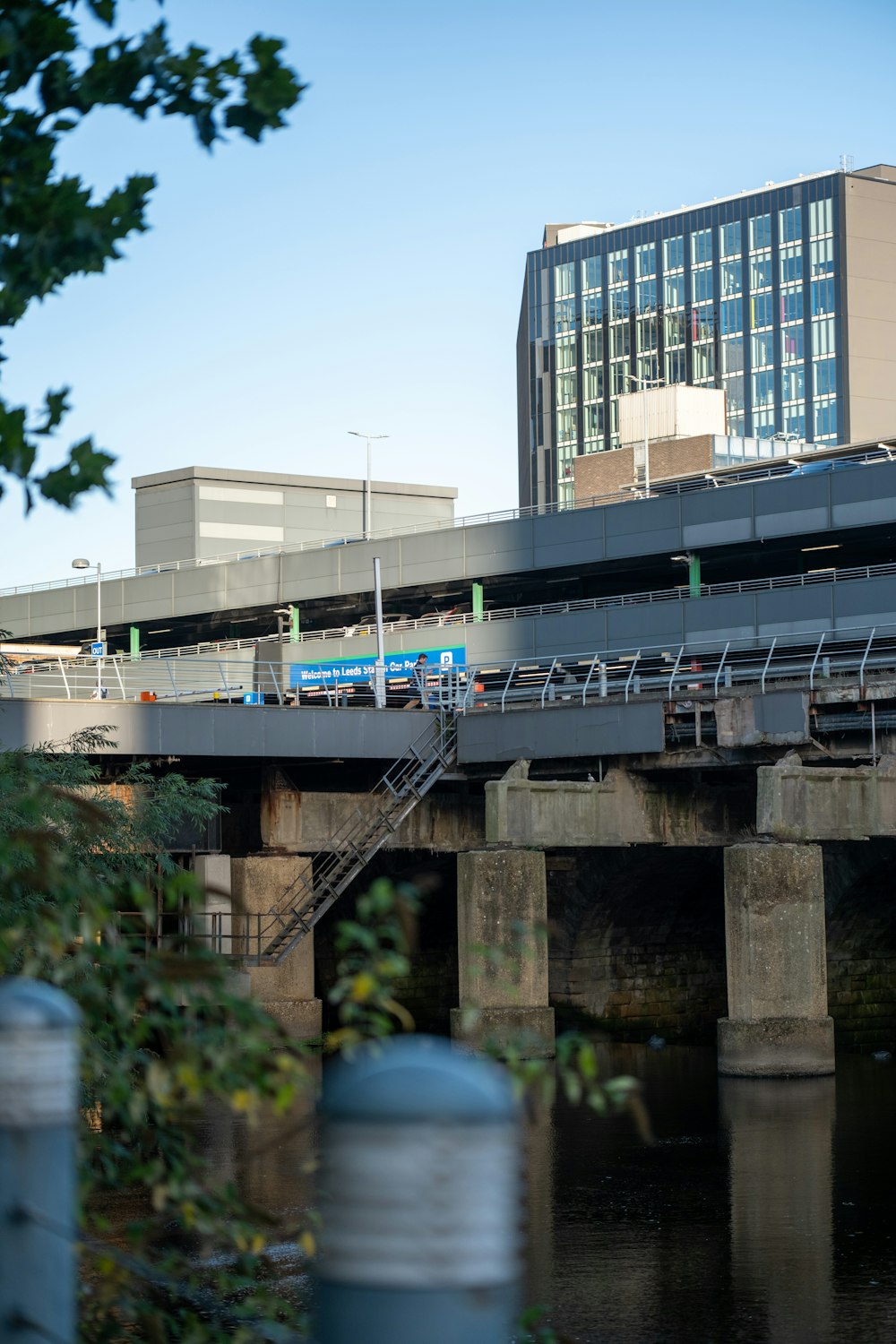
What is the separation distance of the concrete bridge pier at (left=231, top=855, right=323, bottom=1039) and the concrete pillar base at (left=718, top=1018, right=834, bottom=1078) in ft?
35.8

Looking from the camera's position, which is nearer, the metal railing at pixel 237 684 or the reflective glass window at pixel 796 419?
the metal railing at pixel 237 684

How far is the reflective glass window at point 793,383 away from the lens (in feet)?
506

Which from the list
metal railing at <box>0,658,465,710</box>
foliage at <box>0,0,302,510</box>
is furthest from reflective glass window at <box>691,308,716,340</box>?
foliage at <box>0,0,302,510</box>

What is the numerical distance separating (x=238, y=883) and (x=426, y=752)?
5.02 metres

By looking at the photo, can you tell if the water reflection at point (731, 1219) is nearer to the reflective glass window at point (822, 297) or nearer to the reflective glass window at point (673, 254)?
the reflective glass window at point (822, 297)

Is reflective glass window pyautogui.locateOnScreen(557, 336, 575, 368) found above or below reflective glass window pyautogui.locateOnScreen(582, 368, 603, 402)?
above

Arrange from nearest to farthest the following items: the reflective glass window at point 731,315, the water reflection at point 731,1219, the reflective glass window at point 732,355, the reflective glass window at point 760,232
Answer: the water reflection at point 731,1219, the reflective glass window at point 760,232, the reflective glass window at point 731,315, the reflective glass window at point 732,355

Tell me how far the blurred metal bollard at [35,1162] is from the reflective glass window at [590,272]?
168 meters

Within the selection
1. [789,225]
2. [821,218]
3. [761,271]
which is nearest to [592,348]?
[761,271]

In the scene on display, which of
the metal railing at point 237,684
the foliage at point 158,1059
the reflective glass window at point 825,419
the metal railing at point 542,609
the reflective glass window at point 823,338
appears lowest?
the foliage at point 158,1059

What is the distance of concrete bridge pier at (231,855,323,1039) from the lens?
131 ft

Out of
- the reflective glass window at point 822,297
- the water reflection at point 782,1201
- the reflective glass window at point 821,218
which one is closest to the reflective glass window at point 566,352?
the reflective glass window at point 822,297

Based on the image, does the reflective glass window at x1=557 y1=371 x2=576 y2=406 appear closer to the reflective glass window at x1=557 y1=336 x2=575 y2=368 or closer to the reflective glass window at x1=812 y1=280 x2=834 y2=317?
the reflective glass window at x1=557 y1=336 x2=575 y2=368

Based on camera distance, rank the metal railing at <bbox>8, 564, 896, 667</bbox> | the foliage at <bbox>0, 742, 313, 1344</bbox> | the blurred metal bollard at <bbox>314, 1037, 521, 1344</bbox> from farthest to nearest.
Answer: the metal railing at <bbox>8, 564, 896, 667</bbox>, the foliage at <bbox>0, 742, 313, 1344</bbox>, the blurred metal bollard at <bbox>314, 1037, 521, 1344</bbox>
